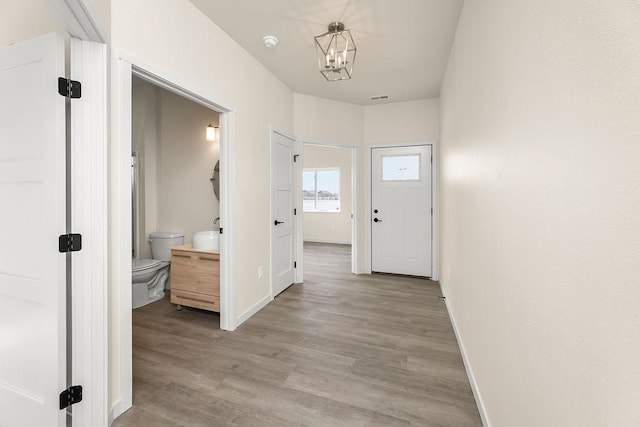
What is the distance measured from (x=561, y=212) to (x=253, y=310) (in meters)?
2.86

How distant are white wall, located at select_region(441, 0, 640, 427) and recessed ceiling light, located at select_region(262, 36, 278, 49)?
1.82 m

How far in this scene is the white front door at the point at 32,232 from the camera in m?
1.42

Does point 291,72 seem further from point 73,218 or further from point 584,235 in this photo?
point 584,235

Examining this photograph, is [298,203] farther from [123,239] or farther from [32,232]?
[32,232]

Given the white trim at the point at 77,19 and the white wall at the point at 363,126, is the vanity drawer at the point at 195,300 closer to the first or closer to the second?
the white trim at the point at 77,19

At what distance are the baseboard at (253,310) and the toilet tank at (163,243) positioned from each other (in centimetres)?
144

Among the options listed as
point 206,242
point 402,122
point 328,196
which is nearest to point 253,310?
point 206,242

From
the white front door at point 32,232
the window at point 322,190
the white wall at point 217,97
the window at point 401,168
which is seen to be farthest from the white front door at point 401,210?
the white front door at point 32,232

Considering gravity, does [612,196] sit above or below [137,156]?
below

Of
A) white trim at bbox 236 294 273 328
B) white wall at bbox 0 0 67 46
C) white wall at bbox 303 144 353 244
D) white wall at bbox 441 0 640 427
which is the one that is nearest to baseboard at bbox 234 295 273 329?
white trim at bbox 236 294 273 328

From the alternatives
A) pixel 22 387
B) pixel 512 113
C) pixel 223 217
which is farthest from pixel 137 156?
pixel 512 113

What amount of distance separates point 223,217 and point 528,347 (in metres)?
2.39

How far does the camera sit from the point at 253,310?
10.1 feet

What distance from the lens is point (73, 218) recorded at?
4.86 ft
